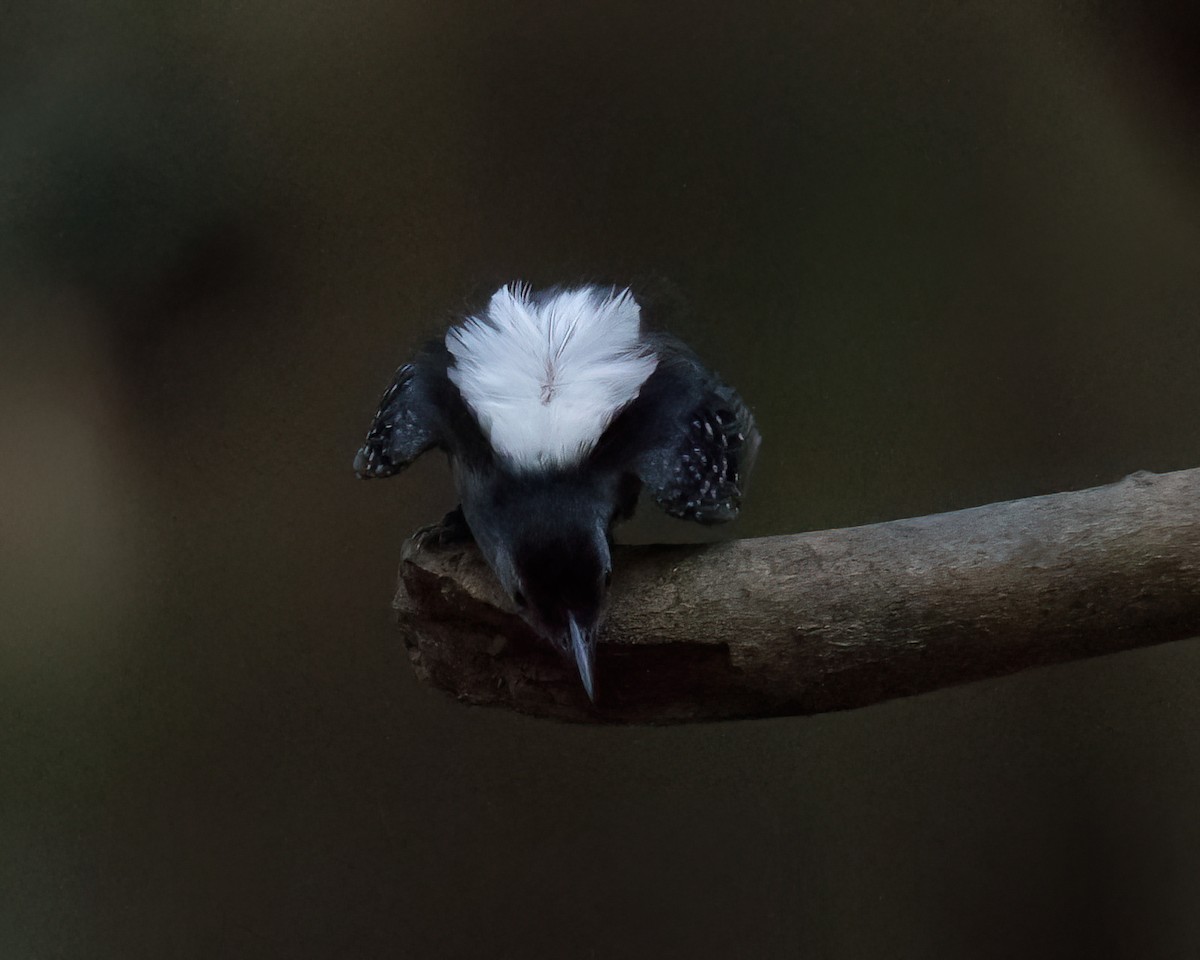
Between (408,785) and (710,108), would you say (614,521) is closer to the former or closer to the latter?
(408,785)

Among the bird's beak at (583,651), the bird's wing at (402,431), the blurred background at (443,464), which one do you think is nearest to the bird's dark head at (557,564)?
the bird's beak at (583,651)

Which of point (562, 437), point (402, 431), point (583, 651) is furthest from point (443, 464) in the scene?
point (583, 651)

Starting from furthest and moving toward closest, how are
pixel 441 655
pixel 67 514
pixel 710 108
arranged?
pixel 710 108
pixel 67 514
pixel 441 655

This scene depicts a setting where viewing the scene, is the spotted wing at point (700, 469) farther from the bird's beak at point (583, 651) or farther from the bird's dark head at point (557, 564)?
the bird's beak at point (583, 651)

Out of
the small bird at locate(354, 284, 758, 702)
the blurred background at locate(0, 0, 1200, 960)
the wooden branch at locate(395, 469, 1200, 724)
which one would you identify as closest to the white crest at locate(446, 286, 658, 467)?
the small bird at locate(354, 284, 758, 702)

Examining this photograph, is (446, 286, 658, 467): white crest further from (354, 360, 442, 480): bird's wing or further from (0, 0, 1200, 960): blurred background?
(0, 0, 1200, 960): blurred background

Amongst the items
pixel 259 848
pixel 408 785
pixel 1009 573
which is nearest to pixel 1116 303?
pixel 1009 573

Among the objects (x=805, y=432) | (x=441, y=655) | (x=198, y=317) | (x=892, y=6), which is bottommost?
(x=441, y=655)
